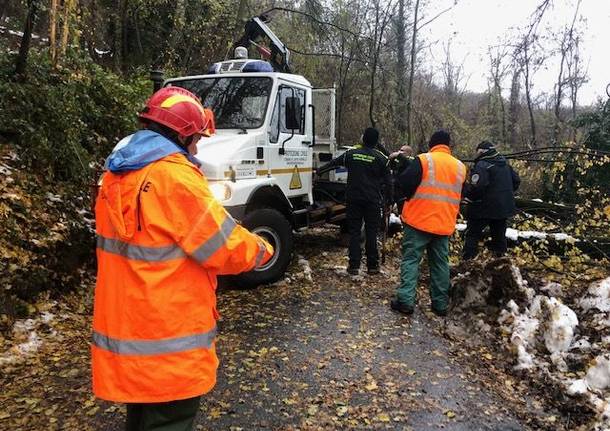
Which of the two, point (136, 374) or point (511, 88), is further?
point (511, 88)

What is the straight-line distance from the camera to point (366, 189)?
684cm

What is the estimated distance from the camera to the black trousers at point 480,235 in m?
7.07

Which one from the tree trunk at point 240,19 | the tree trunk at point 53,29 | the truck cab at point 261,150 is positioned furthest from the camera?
the tree trunk at point 240,19

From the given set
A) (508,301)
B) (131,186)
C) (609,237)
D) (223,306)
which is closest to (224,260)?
(131,186)

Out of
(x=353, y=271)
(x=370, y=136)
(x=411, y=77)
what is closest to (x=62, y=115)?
(x=370, y=136)

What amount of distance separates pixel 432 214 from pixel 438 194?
9.4 inches

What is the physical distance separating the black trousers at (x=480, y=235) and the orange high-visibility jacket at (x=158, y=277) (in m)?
5.65

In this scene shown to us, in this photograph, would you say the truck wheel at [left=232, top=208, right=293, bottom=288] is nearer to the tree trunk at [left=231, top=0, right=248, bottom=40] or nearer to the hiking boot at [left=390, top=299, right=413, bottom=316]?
the hiking boot at [left=390, top=299, right=413, bottom=316]

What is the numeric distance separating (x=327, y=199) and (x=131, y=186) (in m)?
6.50

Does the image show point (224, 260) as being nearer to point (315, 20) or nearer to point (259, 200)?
point (259, 200)

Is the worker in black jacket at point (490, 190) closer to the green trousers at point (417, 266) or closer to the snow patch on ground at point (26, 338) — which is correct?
the green trousers at point (417, 266)

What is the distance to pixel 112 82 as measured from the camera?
28.9 feet

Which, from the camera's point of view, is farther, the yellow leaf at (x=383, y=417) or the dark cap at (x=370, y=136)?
Answer: the dark cap at (x=370, y=136)

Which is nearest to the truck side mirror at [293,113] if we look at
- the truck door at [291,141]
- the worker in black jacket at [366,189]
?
the truck door at [291,141]
